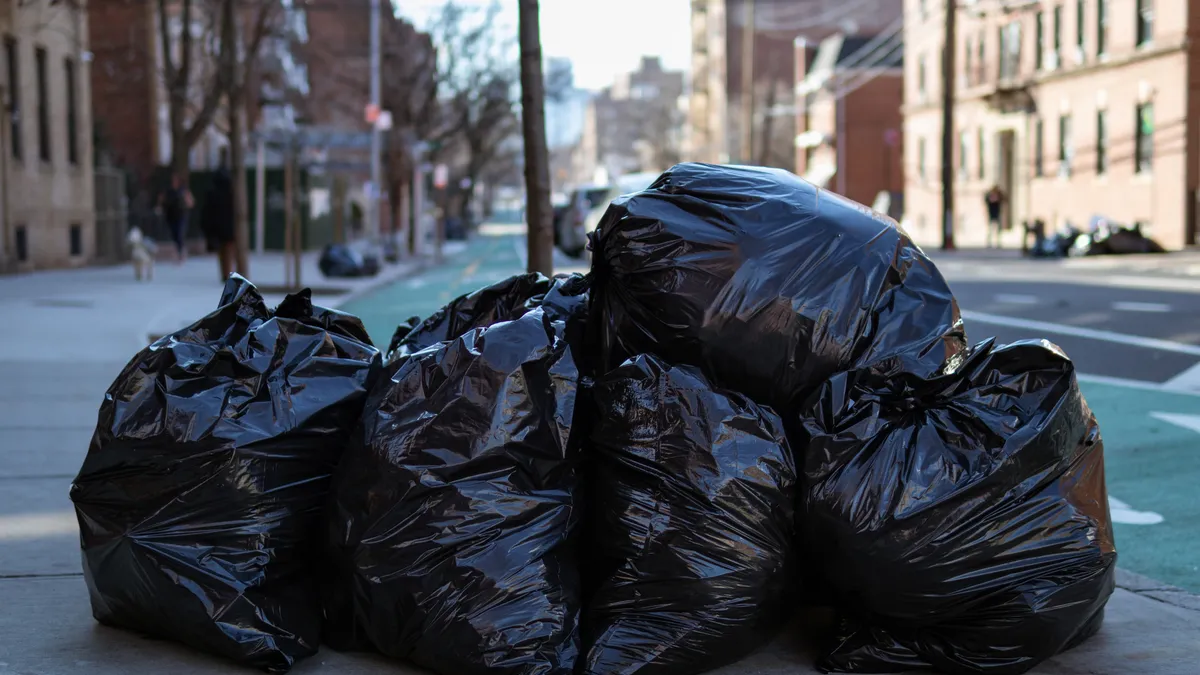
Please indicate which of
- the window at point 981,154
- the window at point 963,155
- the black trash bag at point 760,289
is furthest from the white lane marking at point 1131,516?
the window at point 963,155

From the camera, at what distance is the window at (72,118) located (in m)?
24.6

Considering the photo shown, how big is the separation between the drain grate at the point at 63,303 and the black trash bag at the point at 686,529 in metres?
12.1

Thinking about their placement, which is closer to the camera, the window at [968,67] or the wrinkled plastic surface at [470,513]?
the wrinkled plastic surface at [470,513]

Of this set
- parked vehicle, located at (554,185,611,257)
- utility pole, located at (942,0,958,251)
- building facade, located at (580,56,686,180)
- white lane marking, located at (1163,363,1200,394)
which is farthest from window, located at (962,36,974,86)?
building facade, located at (580,56,686,180)

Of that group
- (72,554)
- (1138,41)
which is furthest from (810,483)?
(1138,41)

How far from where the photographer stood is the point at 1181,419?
7.00 meters

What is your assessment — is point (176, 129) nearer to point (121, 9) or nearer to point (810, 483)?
point (121, 9)

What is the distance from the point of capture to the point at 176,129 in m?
28.4

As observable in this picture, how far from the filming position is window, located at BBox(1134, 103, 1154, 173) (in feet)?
95.9

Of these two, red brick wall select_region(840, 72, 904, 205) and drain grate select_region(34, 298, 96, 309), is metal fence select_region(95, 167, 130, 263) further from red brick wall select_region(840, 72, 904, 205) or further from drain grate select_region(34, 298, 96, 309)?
red brick wall select_region(840, 72, 904, 205)

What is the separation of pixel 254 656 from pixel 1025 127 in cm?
3661

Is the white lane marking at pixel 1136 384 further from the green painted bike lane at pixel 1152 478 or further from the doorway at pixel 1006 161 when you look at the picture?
the doorway at pixel 1006 161

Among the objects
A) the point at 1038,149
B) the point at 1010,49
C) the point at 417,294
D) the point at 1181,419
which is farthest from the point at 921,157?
the point at 1181,419

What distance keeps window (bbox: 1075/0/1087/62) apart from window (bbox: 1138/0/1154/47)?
2.72 metres
